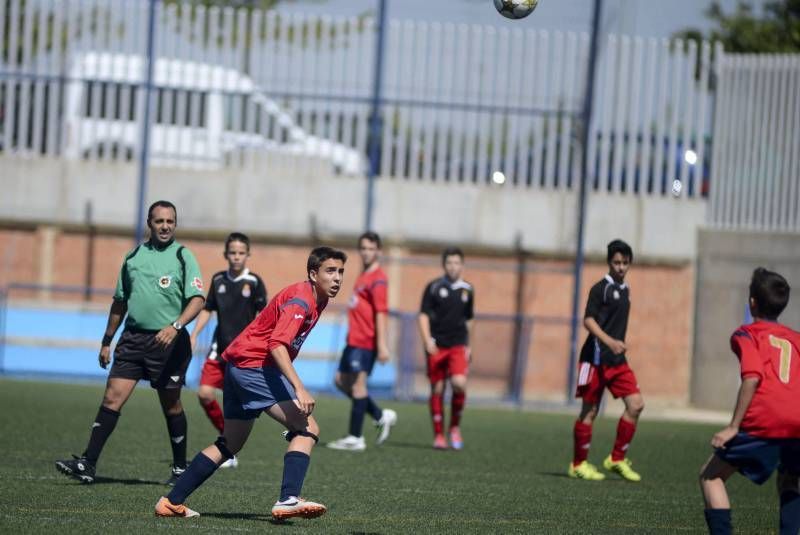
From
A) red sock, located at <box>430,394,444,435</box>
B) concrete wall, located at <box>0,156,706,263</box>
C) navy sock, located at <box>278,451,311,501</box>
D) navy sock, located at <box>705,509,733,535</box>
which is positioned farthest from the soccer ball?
concrete wall, located at <box>0,156,706,263</box>

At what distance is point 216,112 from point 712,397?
969 centimetres

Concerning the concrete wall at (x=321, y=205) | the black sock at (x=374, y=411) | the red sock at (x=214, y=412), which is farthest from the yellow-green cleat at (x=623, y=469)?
the concrete wall at (x=321, y=205)

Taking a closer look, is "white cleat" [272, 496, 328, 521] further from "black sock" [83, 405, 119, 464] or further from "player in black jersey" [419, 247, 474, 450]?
"player in black jersey" [419, 247, 474, 450]

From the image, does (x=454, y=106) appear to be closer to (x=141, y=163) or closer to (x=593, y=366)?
(x=141, y=163)

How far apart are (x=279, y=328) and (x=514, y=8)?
19.0 ft

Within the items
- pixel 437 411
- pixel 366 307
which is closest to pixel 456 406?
pixel 437 411

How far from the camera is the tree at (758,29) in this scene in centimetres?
2861

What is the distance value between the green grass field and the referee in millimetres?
601

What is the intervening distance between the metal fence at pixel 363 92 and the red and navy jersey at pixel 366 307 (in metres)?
9.02

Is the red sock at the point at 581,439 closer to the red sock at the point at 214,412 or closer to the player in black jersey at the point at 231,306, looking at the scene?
the player in black jersey at the point at 231,306

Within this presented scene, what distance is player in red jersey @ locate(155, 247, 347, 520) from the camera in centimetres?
768

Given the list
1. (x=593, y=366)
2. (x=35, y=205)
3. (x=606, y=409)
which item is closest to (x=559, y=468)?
(x=593, y=366)

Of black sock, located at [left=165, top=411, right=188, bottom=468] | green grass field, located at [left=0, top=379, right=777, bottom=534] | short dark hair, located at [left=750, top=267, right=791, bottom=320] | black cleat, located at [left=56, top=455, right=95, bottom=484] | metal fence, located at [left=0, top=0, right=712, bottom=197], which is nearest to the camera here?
short dark hair, located at [left=750, top=267, right=791, bottom=320]

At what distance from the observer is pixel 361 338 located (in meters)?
13.3
